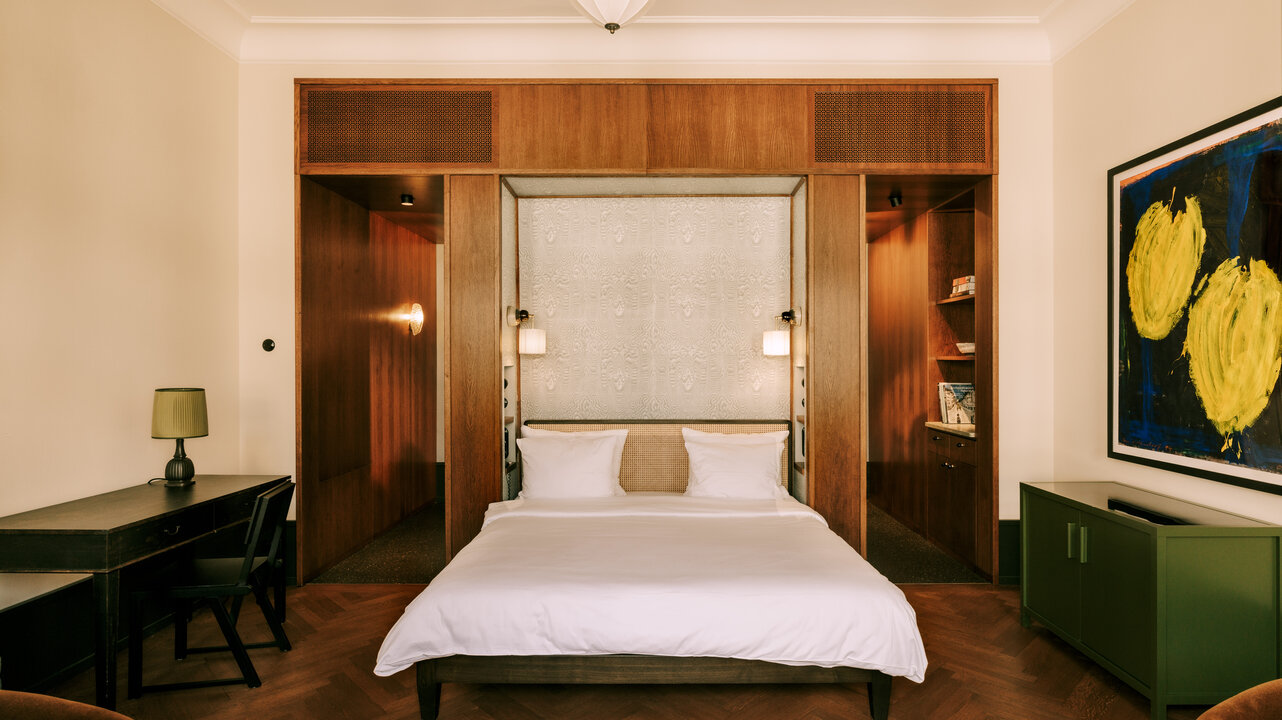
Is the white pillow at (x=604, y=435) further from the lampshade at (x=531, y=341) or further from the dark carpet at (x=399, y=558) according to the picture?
the dark carpet at (x=399, y=558)

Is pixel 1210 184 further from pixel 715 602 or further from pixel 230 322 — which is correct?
pixel 230 322

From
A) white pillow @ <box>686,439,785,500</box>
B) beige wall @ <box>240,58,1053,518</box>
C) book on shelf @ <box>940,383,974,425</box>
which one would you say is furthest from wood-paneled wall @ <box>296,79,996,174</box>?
white pillow @ <box>686,439,785,500</box>

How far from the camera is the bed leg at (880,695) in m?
2.35

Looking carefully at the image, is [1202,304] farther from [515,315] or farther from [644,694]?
[515,315]

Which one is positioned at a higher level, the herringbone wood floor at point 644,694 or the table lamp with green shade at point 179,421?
the table lamp with green shade at point 179,421

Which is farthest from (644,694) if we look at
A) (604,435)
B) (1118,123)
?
(1118,123)

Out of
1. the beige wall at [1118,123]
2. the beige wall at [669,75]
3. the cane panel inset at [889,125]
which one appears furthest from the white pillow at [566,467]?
the beige wall at [1118,123]

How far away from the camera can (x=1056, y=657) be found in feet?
9.54

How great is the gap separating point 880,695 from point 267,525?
8.76 ft

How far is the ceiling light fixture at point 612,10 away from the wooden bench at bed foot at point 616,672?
2.47 metres

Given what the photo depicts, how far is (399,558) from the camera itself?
14.1 feet

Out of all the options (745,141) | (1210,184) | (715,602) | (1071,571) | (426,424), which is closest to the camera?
(715,602)

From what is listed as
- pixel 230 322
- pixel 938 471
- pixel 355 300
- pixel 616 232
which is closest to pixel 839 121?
pixel 616 232

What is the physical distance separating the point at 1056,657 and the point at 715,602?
72.1 inches
